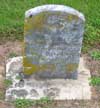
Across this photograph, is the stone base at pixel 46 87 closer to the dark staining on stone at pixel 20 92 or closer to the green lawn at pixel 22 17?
the dark staining on stone at pixel 20 92

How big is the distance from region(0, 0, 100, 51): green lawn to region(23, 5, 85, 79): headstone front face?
0.95 metres

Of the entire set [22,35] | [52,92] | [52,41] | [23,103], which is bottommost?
[23,103]

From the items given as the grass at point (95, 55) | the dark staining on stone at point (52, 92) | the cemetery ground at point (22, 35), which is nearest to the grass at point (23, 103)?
the cemetery ground at point (22, 35)

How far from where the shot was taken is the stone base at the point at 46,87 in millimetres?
5855

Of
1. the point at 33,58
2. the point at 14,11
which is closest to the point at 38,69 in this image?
the point at 33,58

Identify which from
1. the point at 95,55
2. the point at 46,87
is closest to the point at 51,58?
the point at 46,87

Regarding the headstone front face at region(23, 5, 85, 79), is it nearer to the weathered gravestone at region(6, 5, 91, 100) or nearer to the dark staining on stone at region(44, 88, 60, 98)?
the weathered gravestone at region(6, 5, 91, 100)

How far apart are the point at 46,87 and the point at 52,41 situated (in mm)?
711

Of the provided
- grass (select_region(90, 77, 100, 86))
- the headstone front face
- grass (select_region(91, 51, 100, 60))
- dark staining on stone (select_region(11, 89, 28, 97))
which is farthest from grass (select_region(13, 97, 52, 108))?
grass (select_region(91, 51, 100, 60))

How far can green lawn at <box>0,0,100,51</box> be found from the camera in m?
7.05

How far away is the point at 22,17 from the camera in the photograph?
7.47 metres

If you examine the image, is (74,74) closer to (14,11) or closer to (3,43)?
(3,43)

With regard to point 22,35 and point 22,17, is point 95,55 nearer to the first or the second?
point 22,35

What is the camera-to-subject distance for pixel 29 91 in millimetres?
5898
